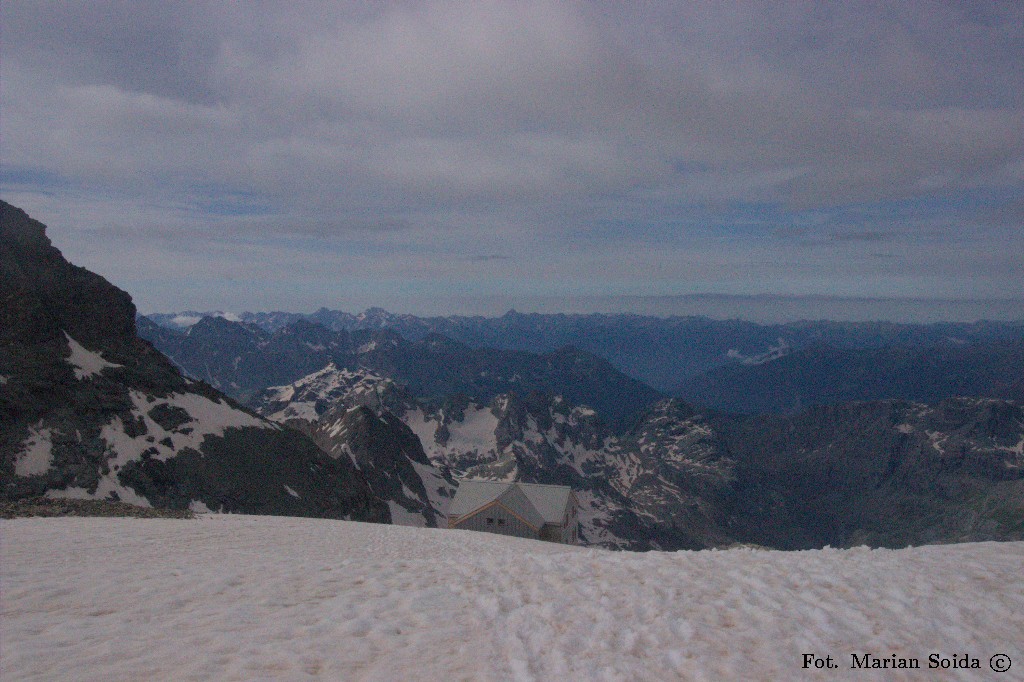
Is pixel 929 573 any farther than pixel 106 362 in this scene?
No

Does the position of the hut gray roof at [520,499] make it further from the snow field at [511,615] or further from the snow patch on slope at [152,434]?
the snow field at [511,615]

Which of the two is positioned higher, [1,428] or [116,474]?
[1,428]

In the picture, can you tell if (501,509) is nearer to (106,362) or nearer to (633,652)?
(633,652)

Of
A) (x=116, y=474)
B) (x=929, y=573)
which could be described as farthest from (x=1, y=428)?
(x=929, y=573)

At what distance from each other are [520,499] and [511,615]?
47.1 meters

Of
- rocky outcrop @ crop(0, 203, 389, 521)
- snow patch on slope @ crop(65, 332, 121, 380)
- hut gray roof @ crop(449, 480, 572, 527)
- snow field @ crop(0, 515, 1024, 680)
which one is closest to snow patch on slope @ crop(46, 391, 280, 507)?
rocky outcrop @ crop(0, 203, 389, 521)

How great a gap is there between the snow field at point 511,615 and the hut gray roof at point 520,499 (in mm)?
41580

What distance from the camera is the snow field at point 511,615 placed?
7902 millimetres

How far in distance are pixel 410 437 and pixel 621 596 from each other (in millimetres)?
181696

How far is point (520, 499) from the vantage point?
55344 millimetres

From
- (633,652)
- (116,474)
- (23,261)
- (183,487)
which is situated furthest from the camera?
(23,261)

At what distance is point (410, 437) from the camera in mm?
185375

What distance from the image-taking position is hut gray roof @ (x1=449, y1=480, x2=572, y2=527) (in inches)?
2142

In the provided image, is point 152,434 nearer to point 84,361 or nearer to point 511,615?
point 84,361
